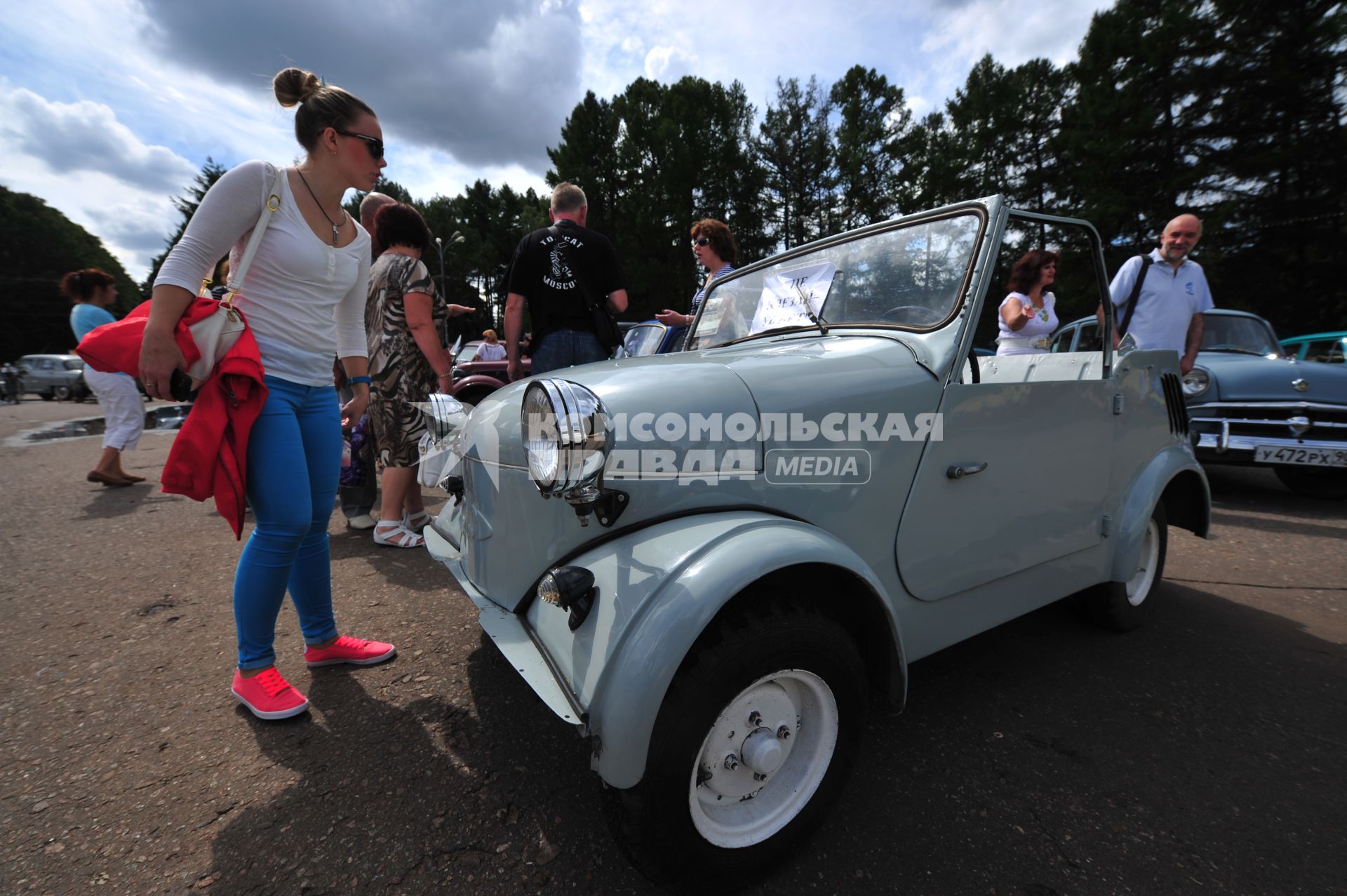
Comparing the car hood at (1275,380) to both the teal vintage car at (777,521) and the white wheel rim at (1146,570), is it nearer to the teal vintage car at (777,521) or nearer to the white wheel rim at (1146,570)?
the white wheel rim at (1146,570)

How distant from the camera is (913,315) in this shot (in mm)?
1987

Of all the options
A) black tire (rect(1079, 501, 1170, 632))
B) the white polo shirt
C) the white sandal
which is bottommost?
the white sandal

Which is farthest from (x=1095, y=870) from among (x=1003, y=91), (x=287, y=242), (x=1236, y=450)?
(x=1003, y=91)

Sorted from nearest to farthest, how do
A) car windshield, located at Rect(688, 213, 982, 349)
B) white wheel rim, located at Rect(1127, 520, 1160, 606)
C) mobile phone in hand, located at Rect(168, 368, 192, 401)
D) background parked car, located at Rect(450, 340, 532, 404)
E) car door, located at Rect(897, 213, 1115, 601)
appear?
1. mobile phone in hand, located at Rect(168, 368, 192, 401)
2. car door, located at Rect(897, 213, 1115, 601)
3. car windshield, located at Rect(688, 213, 982, 349)
4. white wheel rim, located at Rect(1127, 520, 1160, 606)
5. background parked car, located at Rect(450, 340, 532, 404)

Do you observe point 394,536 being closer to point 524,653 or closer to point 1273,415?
point 524,653

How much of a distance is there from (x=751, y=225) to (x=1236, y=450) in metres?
28.0

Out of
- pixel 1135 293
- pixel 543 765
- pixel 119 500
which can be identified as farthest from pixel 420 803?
pixel 119 500

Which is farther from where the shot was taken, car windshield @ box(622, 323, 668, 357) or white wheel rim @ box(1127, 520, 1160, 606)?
car windshield @ box(622, 323, 668, 357)

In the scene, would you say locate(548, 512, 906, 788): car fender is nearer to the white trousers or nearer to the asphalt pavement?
the asphalt pavement

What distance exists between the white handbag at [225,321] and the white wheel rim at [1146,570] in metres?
3.84

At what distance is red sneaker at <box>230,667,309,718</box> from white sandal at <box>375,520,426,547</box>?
1825mm

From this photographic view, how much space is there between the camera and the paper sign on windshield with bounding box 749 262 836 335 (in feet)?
7.43

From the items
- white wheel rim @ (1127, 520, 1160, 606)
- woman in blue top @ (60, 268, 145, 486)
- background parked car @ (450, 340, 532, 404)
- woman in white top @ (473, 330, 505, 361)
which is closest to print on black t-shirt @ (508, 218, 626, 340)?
background parked car @ (450, 340, 532, 404)

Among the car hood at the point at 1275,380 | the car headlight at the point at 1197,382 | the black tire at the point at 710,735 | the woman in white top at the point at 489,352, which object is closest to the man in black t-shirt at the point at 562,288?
the black tire at the point at 710,735
